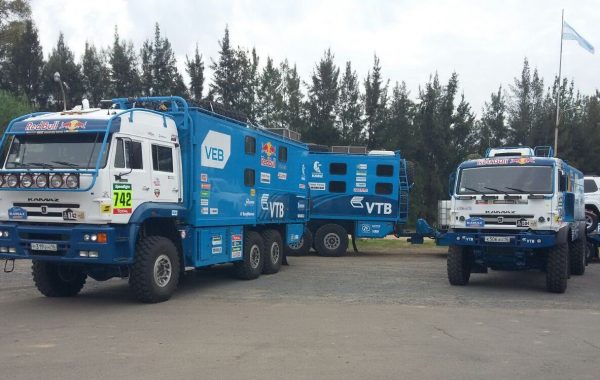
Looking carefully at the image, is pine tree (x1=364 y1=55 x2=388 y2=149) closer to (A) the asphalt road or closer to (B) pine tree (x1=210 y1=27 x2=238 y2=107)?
(B) pine tree (x1=210 y1=27 x2=238 y2=107)

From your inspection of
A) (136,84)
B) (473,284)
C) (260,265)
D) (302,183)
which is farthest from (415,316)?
(136,84)

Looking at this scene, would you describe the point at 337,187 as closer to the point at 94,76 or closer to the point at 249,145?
the point at 249,145

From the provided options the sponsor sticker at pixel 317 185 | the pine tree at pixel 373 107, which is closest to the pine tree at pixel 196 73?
the pine tree at pixel 373 107

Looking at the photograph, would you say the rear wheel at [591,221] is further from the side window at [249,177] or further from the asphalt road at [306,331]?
the side window at [249,177]

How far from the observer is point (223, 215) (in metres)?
12.0

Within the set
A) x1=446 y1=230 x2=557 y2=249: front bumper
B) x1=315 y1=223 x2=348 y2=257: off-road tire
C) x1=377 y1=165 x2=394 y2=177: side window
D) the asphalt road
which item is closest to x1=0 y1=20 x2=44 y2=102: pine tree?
x1=315 y1=223 x2=348 y2=257: off-road tire

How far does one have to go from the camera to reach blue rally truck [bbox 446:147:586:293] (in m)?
11.6

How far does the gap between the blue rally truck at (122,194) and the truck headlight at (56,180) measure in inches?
0.6

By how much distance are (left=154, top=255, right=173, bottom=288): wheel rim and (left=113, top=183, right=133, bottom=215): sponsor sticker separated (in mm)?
1146

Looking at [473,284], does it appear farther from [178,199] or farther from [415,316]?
[178,199]

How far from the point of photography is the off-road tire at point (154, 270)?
9680mm

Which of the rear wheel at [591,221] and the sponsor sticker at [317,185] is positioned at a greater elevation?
the sponsor sticker at [317,185]

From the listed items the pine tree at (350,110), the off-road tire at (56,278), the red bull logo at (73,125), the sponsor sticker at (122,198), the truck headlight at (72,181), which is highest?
the pine tree at (350,110)

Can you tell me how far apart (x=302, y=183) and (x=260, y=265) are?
358 cm
